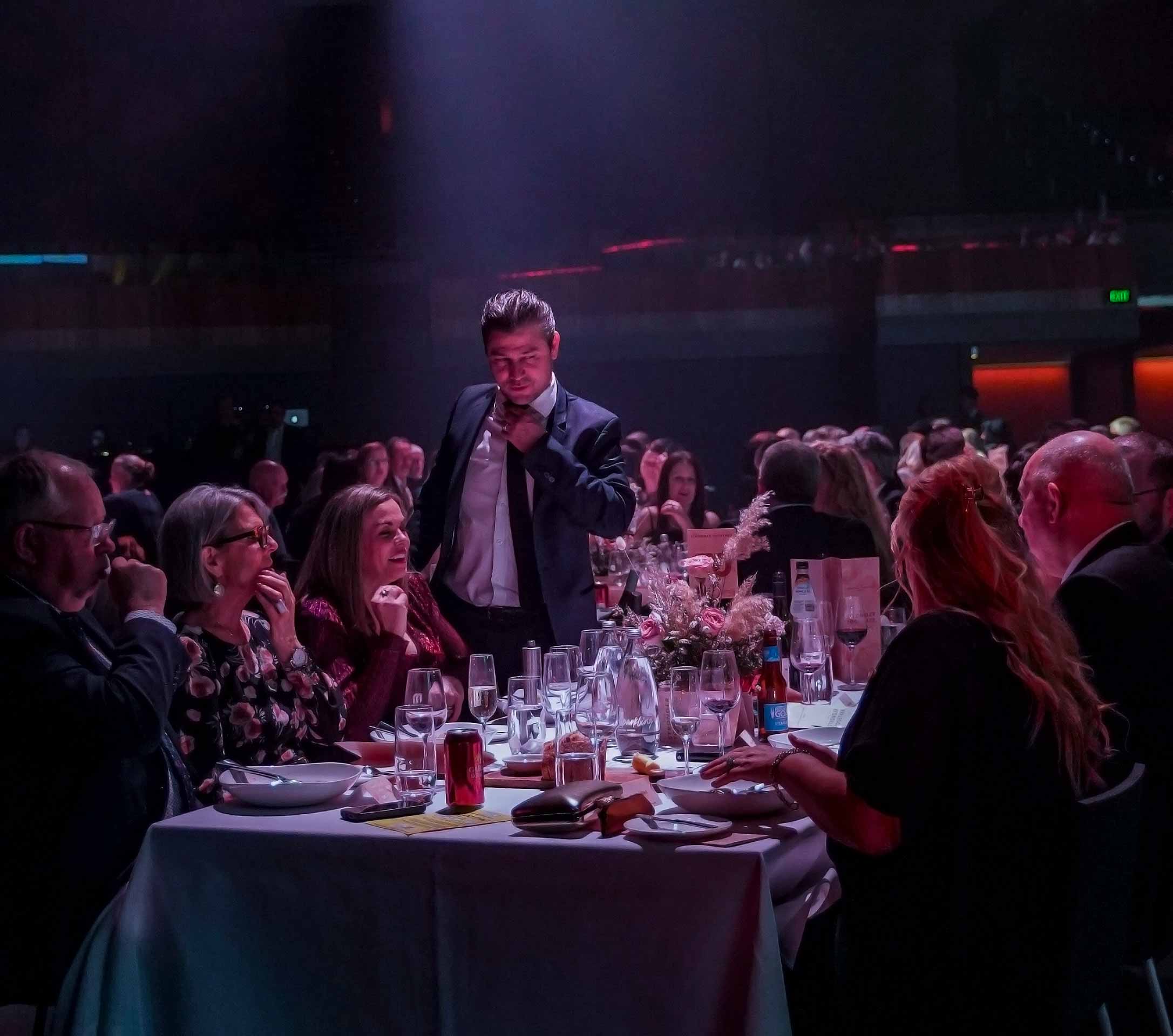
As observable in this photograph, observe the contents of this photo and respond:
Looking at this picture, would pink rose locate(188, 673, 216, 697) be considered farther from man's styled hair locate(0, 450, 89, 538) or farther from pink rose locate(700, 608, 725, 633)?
pink rose locate(700, 608, 725, 633)

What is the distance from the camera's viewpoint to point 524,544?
3.43m

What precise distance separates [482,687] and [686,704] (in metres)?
0.47

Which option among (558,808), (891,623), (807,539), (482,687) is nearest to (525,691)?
(482,687)

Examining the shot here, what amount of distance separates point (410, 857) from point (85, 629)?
863 mm

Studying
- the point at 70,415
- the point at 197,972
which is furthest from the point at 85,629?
the point at 70,415

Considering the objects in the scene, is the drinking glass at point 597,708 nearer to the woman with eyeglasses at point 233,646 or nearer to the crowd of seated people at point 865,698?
the crowd of seated people at point 865,698

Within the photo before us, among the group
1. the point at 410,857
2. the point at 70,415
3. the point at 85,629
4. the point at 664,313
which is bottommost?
the point at 410,857

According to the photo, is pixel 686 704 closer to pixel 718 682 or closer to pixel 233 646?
pixel 718 682

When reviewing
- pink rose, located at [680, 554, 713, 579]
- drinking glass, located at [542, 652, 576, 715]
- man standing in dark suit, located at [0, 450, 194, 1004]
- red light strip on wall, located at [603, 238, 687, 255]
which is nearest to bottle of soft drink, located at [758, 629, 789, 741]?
pink rose, located at [680, 554, 713, 579]

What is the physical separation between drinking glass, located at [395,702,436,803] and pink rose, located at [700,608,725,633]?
589 millimetres

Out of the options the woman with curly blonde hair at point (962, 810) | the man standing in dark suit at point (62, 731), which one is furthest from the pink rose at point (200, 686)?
the woman with curly blonde hair at point (962, 810)

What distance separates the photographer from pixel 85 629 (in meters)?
2.34

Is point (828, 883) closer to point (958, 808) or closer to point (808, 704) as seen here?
point (958, 808)

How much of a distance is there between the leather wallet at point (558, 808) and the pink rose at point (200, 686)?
0.82 m
